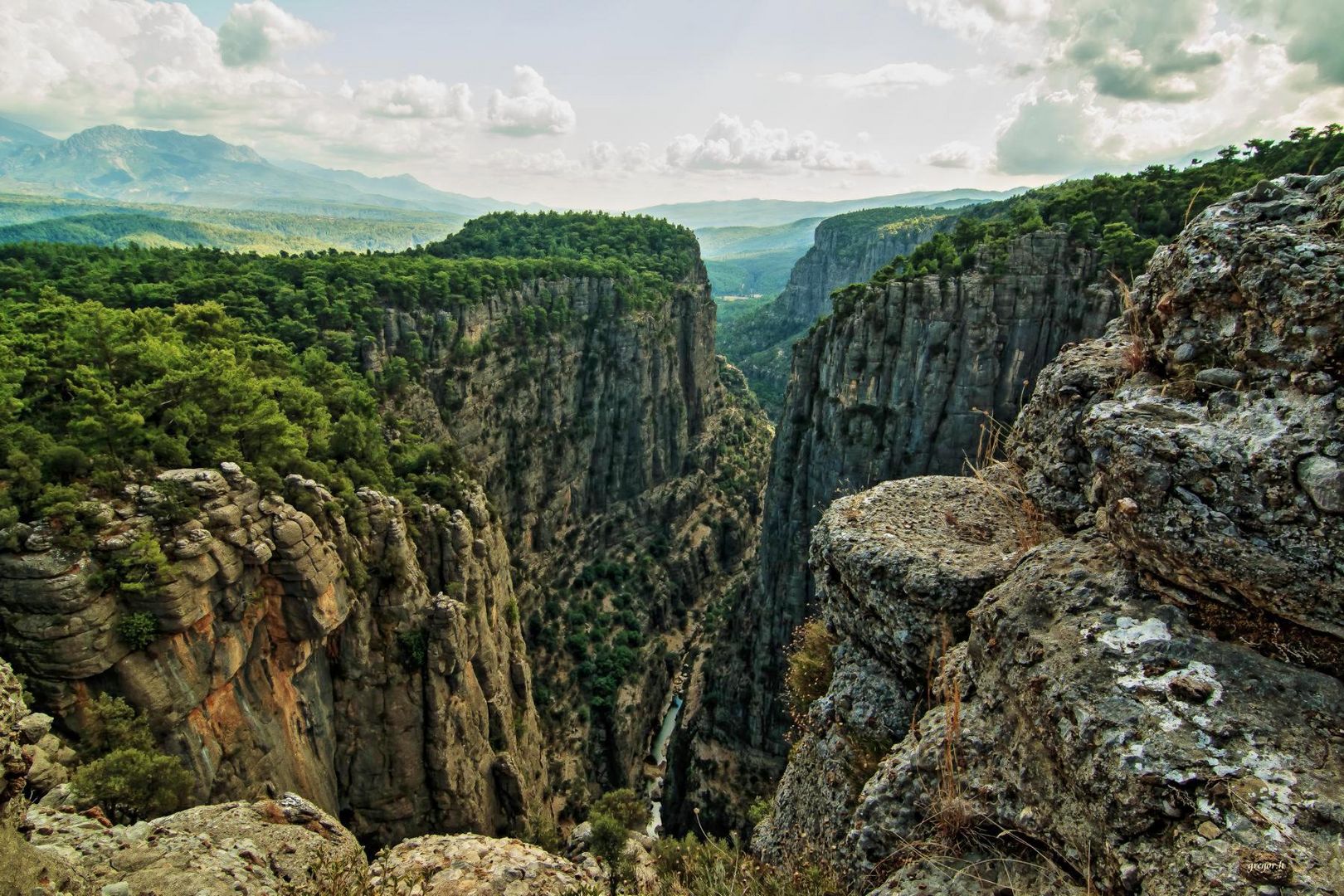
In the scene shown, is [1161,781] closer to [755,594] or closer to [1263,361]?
[1263,361]

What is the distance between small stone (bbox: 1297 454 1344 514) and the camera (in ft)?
18.1

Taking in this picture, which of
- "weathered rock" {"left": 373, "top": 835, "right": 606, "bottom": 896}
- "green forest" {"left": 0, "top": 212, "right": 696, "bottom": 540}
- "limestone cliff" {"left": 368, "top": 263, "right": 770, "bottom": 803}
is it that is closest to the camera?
"weathered rock" {"left": 373, "top": 835, "right": 606, "bottom": 896}

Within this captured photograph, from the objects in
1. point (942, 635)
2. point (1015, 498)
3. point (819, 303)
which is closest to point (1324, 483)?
point (942, 635)

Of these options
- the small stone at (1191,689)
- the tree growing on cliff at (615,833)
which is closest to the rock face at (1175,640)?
the small stone at (1191,689)

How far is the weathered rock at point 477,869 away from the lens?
14.8m

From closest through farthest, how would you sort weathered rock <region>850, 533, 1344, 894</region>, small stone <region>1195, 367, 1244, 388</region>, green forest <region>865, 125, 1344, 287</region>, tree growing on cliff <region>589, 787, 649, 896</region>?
1. weathered rock <region>850, 533, 1344, 894</region>
2. small stone <region>1195, 367, 1244, 388</region>
3. tree growing on cliff <region>589, 787, 649, 896</region>
4. green forest <region>865, 125, 1344, 287</region>

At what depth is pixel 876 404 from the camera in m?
50.9

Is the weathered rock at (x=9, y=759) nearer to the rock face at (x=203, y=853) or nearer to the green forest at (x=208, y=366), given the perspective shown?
the rock face at (x=203, y=853)

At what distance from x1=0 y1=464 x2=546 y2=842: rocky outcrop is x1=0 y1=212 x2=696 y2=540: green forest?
178 cm

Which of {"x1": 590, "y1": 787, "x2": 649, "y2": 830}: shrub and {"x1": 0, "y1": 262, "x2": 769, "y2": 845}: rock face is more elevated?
{"x1": 0, "y1": 262, "x2": 769, "y2": 845}: rock face

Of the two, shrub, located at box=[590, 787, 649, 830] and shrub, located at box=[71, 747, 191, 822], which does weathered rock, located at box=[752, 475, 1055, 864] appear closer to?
shrub, located at box=[71, 747, 191, 822]

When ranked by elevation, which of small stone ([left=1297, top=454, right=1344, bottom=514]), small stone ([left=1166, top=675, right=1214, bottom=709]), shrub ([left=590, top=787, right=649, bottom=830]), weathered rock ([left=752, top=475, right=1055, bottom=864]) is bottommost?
shrub ([left=590, top=787, right=649, bottom=830])

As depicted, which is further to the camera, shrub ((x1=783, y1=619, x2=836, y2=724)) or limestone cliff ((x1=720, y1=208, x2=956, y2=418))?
limestone cliff ((x1=720, y1=208, x2=956, y2=418))

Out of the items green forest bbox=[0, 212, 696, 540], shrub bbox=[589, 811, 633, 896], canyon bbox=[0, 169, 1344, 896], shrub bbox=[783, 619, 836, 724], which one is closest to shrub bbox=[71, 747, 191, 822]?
canyon bbox=[0, 169, 1344, 896]
